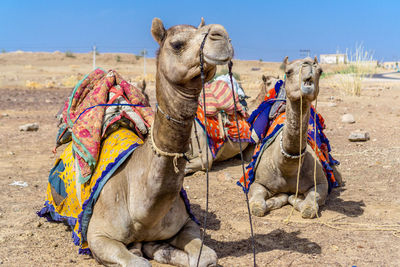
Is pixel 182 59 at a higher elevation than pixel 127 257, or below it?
higher

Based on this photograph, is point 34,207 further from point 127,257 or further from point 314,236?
point 314,236

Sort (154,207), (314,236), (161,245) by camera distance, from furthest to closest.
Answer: (314,236), (161,245), (154,207)

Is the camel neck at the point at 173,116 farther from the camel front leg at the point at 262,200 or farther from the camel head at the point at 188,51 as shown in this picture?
the camel front leg at the point at 262,200

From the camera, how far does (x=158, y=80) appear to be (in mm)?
3338

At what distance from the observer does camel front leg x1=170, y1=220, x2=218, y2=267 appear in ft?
12.4

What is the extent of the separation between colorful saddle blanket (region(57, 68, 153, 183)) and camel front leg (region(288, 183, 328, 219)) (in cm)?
205

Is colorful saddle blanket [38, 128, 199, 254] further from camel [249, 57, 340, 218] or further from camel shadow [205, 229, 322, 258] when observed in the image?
camel [249, 57, 340, 218]

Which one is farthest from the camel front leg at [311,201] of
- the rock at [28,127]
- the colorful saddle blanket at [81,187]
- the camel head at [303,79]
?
the rock at [28,127]

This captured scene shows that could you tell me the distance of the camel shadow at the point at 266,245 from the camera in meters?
4.48

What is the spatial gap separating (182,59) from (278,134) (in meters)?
3.27

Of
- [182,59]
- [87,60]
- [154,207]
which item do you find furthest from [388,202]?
[87,60]

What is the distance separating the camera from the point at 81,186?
452 centimetres

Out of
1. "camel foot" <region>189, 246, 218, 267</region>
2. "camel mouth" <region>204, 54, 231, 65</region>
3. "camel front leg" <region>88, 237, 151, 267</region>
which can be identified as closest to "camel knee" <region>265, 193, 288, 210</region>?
"camel foot" <region>189, 246, 218, 267</region>

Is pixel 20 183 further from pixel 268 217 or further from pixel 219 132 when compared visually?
pixel 268 217
